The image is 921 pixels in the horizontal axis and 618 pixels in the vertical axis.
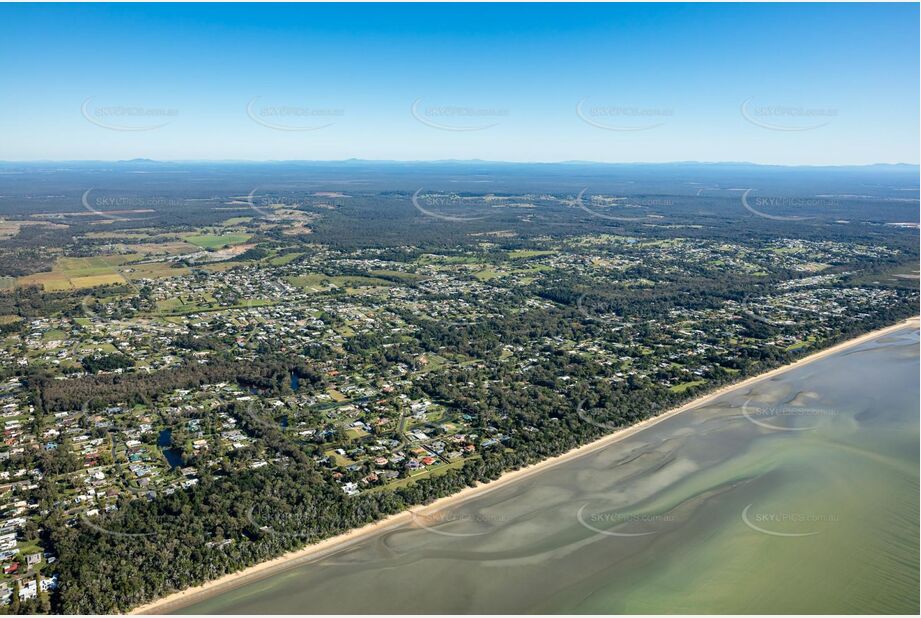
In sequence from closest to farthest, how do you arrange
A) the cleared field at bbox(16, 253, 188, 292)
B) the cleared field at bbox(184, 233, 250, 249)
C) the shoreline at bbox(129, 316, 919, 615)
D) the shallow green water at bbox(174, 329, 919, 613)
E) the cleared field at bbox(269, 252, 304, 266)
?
the shoreline at bbox(129, 316, 919, 615)
the shallow green water at bbox(174, 329, 919, 613)
the cleared field at bbox(16, 253, 188, 292)
the cleared field at bbox(269, 252, 304, 266)
the cleared field at bbox(184, 233, 250, 249)

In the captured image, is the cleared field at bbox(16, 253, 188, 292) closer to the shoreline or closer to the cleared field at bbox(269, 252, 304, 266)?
the cleared field at bbox(269, 252, 304, 266)

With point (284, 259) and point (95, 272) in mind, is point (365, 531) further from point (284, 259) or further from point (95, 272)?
Result: point (284, 259)

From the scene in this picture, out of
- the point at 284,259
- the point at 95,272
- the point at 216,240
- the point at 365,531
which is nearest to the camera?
the point at 365,531

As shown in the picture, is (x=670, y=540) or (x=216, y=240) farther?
(x=216, y=240)

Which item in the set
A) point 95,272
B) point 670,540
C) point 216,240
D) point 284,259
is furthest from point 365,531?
point 216,240

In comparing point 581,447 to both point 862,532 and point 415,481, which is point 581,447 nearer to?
point 415,481

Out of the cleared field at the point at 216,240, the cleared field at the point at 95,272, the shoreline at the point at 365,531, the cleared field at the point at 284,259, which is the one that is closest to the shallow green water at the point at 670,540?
the shoreline at the point at 365,531

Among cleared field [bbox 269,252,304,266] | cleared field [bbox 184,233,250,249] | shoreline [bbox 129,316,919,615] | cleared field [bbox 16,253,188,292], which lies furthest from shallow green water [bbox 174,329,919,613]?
cleared field [bbox 184,233,250,249]

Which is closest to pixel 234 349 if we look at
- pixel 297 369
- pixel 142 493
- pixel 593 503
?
pixel 297 369
